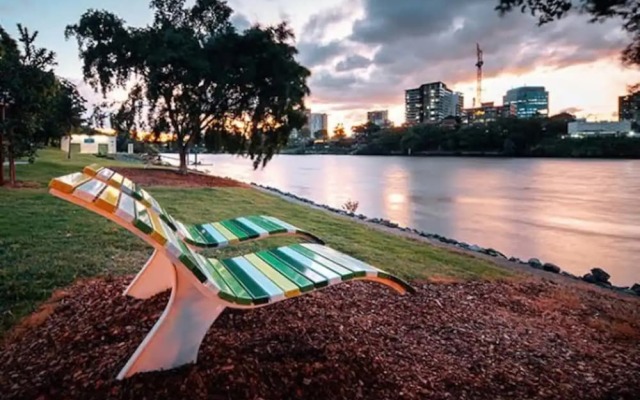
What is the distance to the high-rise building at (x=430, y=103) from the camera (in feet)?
262

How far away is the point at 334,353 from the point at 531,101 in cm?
7277

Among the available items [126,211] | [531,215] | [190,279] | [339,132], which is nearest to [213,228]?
[190,279]

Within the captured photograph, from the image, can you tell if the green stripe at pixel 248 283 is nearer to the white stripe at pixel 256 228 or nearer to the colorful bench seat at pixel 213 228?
the colorful bench seat at pixel 213 228

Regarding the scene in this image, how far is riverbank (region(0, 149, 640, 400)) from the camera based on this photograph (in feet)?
7.00

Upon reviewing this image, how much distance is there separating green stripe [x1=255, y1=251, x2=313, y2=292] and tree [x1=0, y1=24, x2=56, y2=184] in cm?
955

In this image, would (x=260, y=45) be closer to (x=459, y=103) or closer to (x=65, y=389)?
(x=65, y=389)

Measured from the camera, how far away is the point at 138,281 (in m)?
3.04

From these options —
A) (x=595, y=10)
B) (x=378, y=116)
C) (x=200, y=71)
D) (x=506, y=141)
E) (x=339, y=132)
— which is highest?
(x=378, y=116)

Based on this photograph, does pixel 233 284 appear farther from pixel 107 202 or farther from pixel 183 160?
pixel 183 160

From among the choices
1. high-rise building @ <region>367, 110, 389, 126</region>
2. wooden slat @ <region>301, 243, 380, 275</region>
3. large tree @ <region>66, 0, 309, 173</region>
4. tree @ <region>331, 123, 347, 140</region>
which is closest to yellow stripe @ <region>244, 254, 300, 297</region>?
wooden slat @ <region>301, 243, 380, 275</region>

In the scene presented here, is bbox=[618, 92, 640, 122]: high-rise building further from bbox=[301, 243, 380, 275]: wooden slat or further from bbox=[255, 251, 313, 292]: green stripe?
bbox=[255, 251, 313, 292]: green stripe

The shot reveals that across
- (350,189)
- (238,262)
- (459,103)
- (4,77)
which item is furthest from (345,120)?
(238,262)

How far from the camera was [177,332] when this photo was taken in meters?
2.11

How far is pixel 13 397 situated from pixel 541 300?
160 inches
